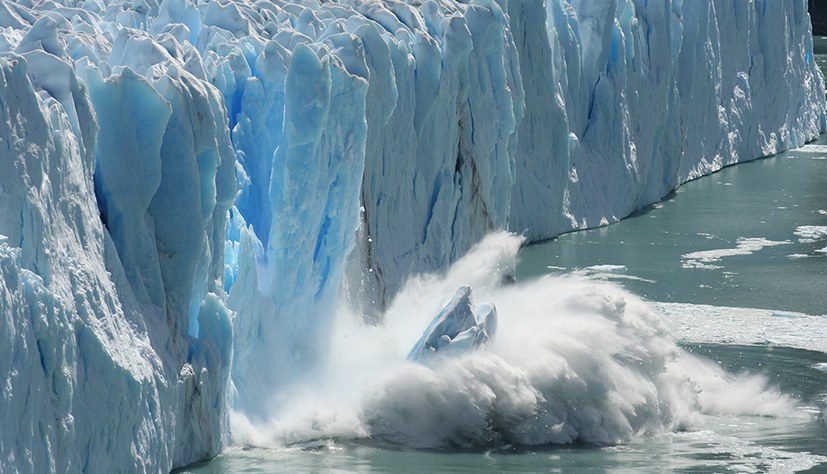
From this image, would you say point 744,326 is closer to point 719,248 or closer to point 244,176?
point 719,248

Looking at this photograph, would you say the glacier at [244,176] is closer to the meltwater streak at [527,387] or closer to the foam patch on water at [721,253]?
the meltwater streak at [527,387]

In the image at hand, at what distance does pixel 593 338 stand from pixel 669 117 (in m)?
11.8

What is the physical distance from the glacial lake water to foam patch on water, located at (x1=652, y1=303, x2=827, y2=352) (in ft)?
0.05

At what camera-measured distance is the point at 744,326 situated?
15.3 meters

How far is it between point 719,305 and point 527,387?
5281 mm

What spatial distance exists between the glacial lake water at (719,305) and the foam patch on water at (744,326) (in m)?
0.01

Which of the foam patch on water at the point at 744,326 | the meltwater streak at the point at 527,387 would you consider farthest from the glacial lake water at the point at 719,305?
the meltwater streak at the point at 527,387

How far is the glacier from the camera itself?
818 cm

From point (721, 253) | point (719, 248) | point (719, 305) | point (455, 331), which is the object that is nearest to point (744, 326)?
point (719, 305)

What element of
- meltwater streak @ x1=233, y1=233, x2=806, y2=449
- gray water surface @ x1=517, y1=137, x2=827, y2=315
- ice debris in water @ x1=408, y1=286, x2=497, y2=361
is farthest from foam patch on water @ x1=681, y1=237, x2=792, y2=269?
ice debris in water @ x1=408, y1=286, x2=497, y2=361

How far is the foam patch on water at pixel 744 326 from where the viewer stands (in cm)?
1466

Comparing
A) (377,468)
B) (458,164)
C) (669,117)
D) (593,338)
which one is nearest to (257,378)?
(377,468)

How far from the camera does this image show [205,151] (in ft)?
32.3

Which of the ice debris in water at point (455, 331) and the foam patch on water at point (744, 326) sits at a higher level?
the ice debris in water at point (455, 331)
